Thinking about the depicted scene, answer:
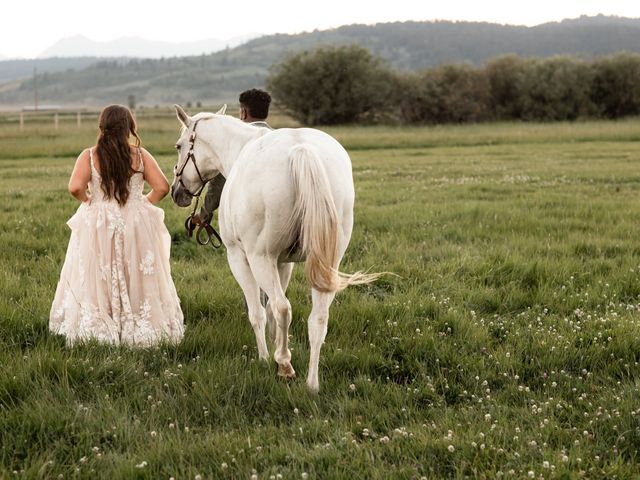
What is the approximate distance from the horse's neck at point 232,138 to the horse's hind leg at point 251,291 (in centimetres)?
105

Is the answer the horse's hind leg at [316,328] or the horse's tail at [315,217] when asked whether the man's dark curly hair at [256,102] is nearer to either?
the horse's tail at [315,217]

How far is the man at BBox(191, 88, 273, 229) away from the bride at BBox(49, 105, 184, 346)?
0.47m

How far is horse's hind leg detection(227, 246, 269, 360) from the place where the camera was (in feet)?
19.0

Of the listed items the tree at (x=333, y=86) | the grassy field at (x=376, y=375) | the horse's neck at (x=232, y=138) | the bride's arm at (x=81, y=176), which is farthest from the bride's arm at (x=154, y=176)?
the tree at (x=333, y=86)

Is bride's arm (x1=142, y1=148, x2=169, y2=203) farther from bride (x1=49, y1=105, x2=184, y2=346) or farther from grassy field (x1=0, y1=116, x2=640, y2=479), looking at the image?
grassy field (x1=0, y1=116, x2=640, y2=479)

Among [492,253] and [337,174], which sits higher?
[337,174]

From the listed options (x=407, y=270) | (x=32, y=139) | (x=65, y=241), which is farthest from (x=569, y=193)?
(x=32, y=139)

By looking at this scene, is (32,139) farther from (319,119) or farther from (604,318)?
(604,318)

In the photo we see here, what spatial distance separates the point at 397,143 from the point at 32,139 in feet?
72.6

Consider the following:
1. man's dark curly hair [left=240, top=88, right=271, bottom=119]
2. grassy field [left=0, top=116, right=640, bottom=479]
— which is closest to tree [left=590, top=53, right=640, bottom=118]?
grassy field [left=0, top=116, right=640, bottom=479]

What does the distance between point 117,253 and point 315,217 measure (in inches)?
111

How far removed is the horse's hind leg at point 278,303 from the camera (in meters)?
5.13

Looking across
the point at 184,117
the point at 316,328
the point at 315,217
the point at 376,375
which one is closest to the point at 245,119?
the point at 184,117

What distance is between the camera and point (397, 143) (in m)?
36.4
